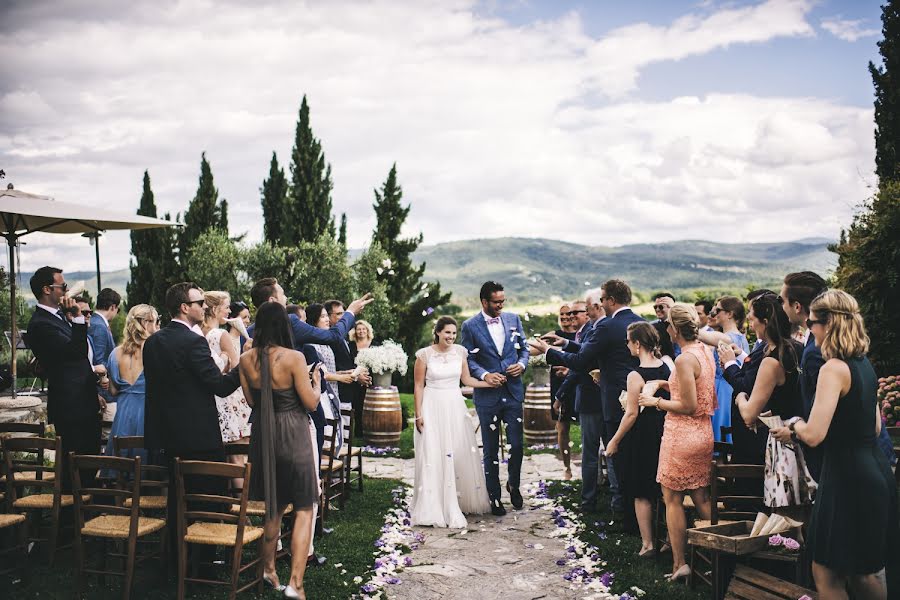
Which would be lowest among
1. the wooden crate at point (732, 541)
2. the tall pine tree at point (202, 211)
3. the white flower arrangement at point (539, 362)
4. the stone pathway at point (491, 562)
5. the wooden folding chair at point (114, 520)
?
the stone pathway at point (491, 562)

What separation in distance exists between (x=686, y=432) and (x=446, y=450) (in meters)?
2.72

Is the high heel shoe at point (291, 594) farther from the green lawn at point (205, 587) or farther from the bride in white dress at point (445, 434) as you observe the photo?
the bride in white dress at point (445, 434)

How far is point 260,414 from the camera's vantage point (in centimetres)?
462

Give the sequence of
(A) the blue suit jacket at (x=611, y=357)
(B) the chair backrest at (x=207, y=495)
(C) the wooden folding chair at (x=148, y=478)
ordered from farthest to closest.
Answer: (A) the blue suit jacket at (x=611, y=357) < (C) the wooden folding chair at (x=148, y=478) < (B) the chair backrest at (x=207, y=495)

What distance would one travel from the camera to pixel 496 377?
7.28 meters

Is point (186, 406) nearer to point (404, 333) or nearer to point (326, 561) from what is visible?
point (326, 561)

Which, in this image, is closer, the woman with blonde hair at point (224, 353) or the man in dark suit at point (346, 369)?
the woman with blonde hair at point (224, 353)

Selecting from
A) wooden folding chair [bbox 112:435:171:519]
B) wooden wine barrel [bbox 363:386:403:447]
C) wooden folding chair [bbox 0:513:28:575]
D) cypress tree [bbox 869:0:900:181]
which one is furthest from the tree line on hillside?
wooden folding chair [bbox 0:513:28:575]

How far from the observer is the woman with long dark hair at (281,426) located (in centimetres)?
457

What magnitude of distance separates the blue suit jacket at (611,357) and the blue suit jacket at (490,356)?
832 mm

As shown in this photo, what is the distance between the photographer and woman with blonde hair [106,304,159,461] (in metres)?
5.80

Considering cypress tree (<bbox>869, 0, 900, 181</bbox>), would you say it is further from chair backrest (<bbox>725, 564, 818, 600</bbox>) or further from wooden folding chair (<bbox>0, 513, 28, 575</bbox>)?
wooden folding chair (<bbox>0, 513, 28, 575</bbox>)

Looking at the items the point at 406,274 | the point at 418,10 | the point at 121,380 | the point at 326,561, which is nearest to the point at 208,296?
the point at 121,380

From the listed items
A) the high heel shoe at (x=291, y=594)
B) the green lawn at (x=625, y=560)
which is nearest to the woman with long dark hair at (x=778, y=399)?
the green lawn at (x=625, y=560)
